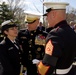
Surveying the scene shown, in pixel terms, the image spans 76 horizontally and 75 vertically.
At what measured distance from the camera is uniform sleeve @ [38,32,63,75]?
Result: 3.02 m

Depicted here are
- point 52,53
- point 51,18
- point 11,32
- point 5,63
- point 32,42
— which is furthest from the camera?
point 32,42

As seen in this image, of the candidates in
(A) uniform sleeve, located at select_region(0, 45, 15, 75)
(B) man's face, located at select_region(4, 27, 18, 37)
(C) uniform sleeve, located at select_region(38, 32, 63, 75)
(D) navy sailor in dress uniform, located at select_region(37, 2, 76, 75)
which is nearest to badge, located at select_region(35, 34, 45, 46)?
(B) man's face, located at select_region(4, 27, 18, 37)

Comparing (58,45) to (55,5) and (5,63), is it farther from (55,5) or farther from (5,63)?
(5,63)

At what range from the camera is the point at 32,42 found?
18.8ft

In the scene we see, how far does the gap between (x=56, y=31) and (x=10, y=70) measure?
4.91 ft

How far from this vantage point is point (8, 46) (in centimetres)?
442

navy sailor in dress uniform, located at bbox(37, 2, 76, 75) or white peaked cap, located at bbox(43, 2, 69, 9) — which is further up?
white peaked cap, located at bbox(43, 2, 69, 9)

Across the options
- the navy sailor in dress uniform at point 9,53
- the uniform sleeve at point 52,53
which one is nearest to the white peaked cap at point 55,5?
the uniform sleeve at point 52,53

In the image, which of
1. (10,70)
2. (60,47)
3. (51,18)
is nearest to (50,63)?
(60,47)

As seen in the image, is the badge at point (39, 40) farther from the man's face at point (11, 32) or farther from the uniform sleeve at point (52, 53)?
the uniform sleeve at point (52, 53)

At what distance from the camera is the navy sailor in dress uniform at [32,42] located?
562cm

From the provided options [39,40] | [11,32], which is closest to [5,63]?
[11,32]

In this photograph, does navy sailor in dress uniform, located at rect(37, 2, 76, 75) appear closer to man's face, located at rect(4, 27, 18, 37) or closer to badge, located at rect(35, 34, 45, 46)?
man's face, located at rect(4, 27, 18, 37)

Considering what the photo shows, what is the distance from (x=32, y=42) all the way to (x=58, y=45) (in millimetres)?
2725
